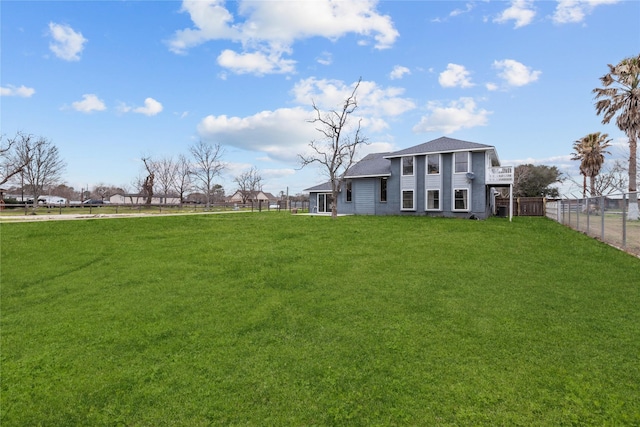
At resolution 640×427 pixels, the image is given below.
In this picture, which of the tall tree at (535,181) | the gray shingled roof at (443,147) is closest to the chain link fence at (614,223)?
the gray shingled roof at (443,147)

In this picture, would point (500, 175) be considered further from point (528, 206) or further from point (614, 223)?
point (614, 223)

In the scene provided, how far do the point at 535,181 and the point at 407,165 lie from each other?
91.9 ft

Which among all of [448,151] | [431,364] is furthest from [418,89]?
[431,364]

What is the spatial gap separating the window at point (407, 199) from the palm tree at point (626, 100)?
1395cm

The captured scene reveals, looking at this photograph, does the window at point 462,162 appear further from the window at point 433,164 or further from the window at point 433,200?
the window at point 433,200

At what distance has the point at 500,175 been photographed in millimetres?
19359

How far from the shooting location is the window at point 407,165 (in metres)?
22.0

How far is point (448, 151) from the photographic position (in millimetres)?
20266

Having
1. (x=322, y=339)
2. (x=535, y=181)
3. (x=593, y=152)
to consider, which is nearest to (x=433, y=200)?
(x=322, y=339)

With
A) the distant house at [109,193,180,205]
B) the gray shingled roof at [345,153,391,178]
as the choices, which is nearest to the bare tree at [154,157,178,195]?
the distant house at [109,193,180,205]

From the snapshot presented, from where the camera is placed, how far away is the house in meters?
19.8

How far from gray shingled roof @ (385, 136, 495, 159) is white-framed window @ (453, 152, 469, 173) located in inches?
17.3

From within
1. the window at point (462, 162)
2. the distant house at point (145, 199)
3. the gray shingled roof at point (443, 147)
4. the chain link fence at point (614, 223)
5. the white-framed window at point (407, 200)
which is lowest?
the chain link fence at point (614, 223)

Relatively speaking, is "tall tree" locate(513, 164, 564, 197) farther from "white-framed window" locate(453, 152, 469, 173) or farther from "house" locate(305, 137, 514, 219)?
"white-framed window" locate(453, 152, 469, 173)
